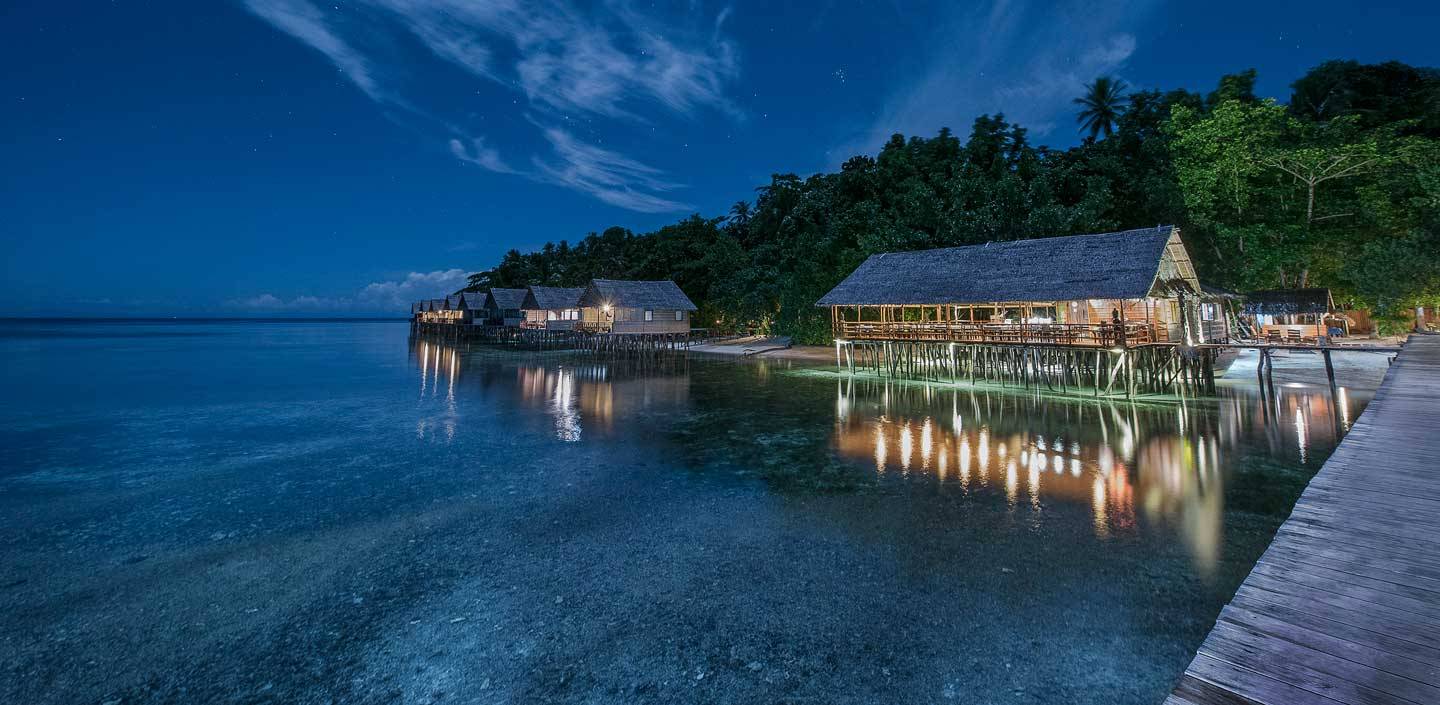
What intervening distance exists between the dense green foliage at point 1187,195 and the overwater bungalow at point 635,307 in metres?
4.96

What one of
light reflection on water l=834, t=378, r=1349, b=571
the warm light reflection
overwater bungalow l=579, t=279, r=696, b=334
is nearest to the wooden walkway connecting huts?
light reflection on water l=834, t=378, r=1349, b=571

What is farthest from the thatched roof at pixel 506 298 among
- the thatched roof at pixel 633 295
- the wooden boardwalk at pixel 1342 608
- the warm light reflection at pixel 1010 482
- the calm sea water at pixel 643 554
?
the wooden boardwalk at pixel 1342 608

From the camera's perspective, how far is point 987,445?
36.6 feet

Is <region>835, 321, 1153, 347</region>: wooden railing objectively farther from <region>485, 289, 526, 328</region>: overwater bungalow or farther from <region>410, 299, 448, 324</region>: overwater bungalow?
<region>410, 299, 448, 324</region>: overwater bungalow

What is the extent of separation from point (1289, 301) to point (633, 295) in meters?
37.4

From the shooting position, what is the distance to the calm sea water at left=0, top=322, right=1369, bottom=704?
4.25 meters

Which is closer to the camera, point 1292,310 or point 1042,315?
point 1042,315

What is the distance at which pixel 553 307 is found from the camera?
48688 mm

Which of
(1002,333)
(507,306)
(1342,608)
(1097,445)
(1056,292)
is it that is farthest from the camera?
(507,306)

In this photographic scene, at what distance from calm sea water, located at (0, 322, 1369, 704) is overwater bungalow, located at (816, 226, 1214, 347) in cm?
469

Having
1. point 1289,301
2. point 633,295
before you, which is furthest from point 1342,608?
point 633,295

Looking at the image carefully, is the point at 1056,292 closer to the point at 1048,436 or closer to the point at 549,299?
the point at 1048,436

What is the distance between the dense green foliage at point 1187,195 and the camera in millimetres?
23609

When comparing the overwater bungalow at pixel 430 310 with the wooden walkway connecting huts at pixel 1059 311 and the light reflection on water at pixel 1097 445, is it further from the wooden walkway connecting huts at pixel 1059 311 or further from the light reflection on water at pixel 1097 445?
the light reflection on water at pixel 1097 445
